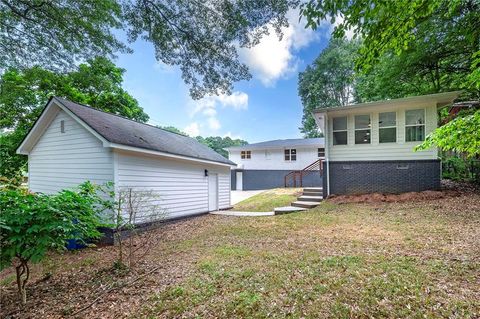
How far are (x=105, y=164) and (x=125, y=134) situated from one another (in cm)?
140

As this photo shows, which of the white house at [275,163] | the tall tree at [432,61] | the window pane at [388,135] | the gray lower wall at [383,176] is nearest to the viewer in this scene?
the tall tree at [432,61]

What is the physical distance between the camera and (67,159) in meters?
8.17

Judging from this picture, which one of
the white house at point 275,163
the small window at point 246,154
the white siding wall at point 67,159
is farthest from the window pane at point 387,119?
the small window at point 246,154

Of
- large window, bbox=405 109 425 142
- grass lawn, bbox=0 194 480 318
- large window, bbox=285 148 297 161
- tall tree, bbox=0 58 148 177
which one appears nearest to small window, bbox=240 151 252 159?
large window, bbox=285 148 297 161

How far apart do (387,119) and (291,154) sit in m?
12.4

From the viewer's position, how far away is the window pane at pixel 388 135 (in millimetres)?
10844

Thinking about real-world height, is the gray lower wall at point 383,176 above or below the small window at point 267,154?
below

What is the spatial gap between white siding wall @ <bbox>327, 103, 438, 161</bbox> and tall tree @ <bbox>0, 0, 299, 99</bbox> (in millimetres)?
6628

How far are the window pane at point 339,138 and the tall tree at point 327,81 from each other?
16.8 m

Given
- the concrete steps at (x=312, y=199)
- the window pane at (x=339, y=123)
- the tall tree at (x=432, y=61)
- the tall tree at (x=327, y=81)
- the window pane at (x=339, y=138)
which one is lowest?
the concrete steps at (x=312, y=199)

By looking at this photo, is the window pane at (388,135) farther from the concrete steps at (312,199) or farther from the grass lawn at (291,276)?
the grass lawn at (291,276)

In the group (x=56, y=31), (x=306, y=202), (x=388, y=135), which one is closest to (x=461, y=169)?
(x=388, y=135)

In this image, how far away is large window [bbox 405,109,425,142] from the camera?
34.3 ft

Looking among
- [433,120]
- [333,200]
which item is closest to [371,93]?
[433,120]
